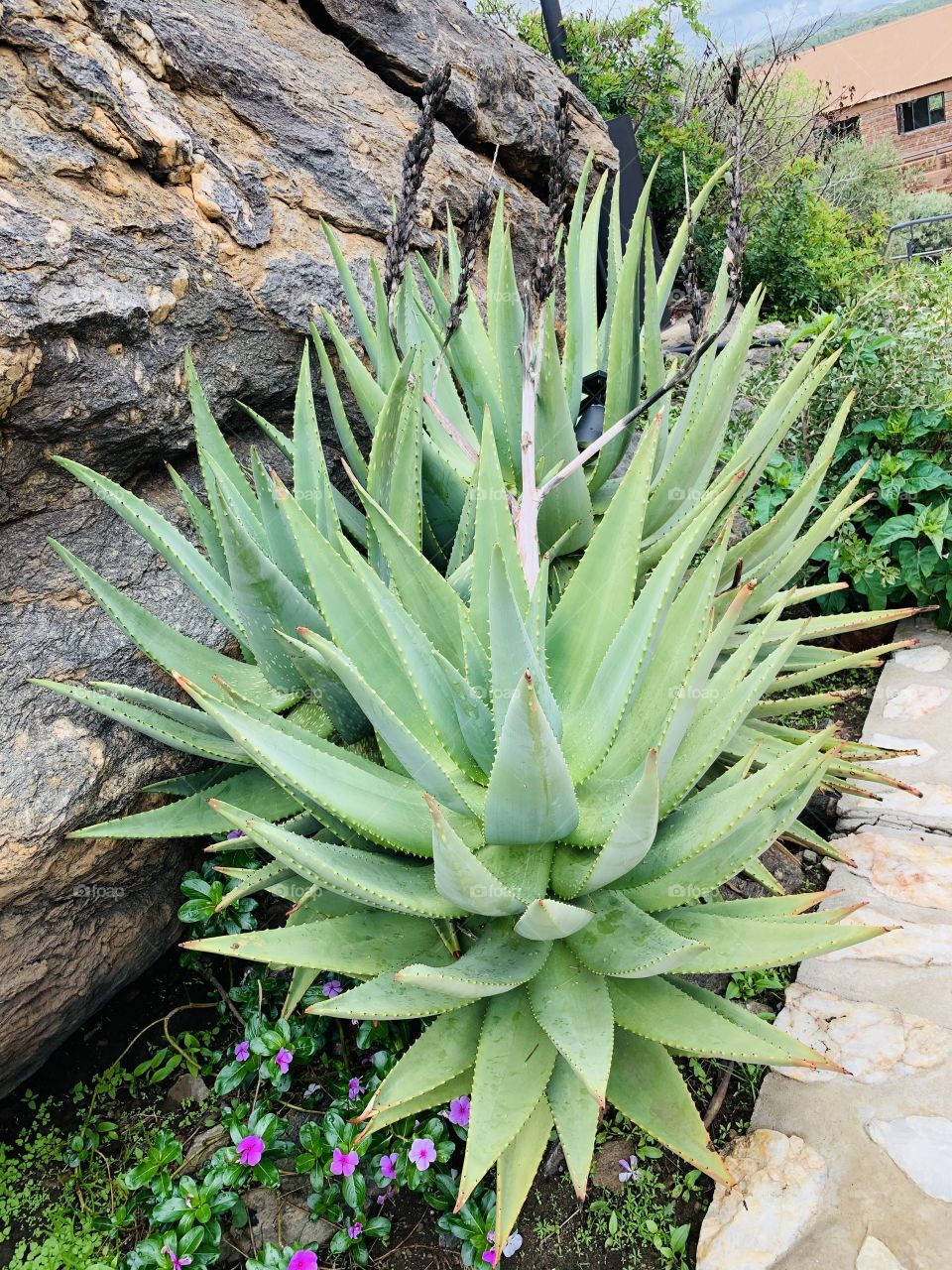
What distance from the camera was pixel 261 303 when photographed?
8.36 feet

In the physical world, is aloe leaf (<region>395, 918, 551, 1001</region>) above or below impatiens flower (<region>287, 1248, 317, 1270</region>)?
above

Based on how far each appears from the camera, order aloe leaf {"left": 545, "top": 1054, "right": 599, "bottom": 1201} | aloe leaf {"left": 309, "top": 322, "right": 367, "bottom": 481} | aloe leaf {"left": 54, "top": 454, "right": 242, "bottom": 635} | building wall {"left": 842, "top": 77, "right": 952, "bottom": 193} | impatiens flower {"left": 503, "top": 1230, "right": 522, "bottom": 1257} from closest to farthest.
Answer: aloe leaf {"left": 545, "top": 1054, "right": 599, "bottom": 1201} → impatiens flower {"left": 503, "top": 1230, "right": 522, "bottom": 1257} → aloe leaf {"left": 54, "top": 454, "right": 242, "bottom": 635} → aloe leaf {"left": 309, "top": 322, "right": 367, "bottom": 481} → building wall {"left": 842, "top": 77, "right": 952, "bottom": 193}

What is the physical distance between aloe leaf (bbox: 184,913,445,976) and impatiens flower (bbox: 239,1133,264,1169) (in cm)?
61

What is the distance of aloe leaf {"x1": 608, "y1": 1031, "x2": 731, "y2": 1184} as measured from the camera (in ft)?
3.93

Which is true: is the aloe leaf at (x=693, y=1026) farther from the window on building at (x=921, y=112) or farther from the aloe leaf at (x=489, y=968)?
the window on building at (x=921, y=112)

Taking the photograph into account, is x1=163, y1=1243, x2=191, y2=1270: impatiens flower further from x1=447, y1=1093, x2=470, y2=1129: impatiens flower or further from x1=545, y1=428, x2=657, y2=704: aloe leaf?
x1=545, y1=428, x2=657, y2=704: aloe leaf

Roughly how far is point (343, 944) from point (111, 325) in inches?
65.3

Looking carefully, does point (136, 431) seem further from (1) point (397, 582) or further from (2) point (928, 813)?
(2) point (928, 813)

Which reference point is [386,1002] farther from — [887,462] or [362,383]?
[887,462]

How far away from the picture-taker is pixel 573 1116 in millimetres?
1224

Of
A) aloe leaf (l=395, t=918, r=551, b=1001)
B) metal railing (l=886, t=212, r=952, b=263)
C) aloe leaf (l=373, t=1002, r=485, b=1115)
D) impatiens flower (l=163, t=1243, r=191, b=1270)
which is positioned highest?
metal railing (l=886, t=212, r=952, b=263)

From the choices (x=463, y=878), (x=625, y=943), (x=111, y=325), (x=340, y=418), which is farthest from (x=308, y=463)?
(x=625, y=943)

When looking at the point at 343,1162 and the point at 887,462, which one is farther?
the point at 887,462

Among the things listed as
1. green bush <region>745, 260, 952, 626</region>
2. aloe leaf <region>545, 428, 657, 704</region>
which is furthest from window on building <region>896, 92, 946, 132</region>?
aloe leaf <region>545, 428, 657, 704</region>
